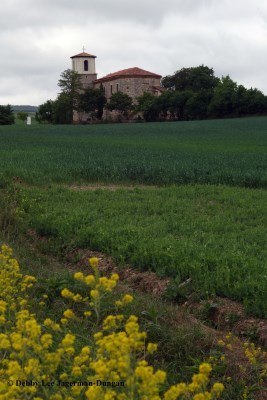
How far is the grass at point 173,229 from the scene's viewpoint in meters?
7.23

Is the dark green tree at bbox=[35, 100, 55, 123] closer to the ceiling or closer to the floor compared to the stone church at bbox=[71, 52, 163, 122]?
closer to the floor

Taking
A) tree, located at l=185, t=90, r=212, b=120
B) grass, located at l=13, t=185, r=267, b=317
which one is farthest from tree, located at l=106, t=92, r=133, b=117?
grass, located at l=13, t=185, r=267, b=317

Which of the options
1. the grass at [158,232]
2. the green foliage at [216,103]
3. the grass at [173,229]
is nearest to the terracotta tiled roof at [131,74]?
the green foliage at [216,103]

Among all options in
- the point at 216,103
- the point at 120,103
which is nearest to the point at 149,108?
the point at 120,103

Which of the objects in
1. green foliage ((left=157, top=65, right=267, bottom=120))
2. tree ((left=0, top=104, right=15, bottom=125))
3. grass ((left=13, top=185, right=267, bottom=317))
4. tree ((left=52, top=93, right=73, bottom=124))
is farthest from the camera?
tree ((left=52, top=93, right=73, bottom=124))

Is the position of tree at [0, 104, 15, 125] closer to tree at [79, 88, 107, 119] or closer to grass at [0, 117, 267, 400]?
tree at [79, 88, 107, 119]

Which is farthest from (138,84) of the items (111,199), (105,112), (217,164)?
(111,199)

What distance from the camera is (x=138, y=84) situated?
99.6 m

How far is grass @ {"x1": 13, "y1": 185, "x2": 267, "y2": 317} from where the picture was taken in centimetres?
723

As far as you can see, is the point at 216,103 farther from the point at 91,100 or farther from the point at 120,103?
the point at 91,100

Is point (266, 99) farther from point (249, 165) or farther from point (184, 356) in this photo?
point (184, 356)

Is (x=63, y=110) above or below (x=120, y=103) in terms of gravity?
below

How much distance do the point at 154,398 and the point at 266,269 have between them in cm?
471

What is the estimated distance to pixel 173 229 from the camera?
9.92m
